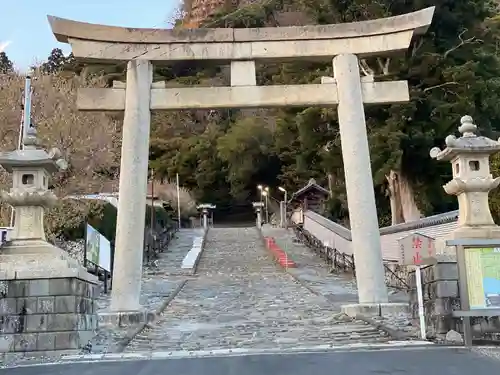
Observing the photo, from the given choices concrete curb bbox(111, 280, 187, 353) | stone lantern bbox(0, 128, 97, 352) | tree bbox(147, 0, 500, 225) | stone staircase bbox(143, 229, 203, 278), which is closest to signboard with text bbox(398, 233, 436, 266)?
concrete curb bbox(111, 280, 187, 353)

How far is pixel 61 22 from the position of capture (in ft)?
40.1

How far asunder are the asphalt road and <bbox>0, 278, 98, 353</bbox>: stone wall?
976mm

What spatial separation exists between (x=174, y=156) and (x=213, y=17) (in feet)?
57.4

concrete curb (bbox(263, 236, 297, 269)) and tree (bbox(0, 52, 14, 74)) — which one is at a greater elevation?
tree (bbox(0, 52, 14, 74))

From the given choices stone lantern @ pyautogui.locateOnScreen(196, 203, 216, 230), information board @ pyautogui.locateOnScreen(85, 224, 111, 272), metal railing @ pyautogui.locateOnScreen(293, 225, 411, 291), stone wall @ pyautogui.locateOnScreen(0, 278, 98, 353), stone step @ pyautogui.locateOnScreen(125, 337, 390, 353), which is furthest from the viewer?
stone lantern @ pyautogui.locateOnScreen(196, 203, 216, 230)

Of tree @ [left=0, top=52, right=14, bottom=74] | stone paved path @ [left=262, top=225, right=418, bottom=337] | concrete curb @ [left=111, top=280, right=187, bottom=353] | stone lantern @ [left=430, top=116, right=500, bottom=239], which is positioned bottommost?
concrete curb @ [left=111, top=280, right=187, bottom=353]

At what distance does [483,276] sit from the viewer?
27.6 feet

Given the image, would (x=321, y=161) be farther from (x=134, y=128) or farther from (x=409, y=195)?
(x=134, y=128)

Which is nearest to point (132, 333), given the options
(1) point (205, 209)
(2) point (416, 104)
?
(2) point (416, 104)

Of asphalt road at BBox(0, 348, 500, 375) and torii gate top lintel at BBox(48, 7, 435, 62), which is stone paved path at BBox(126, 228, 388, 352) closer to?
asphalt road at BBox(0, 348, 500, 375)

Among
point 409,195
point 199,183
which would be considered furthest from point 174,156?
point 409,195

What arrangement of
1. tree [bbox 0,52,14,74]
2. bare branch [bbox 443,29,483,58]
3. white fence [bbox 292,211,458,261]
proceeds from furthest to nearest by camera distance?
1. tree [bbox 0,52,14,74]
2. bare branch [bbox 443,29,483,58]
3. white fence [bbox 292,211,458,261]

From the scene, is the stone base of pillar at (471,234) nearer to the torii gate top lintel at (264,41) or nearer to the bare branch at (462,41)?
the torii gate top lintel at (264,41)

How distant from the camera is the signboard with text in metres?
9.02
